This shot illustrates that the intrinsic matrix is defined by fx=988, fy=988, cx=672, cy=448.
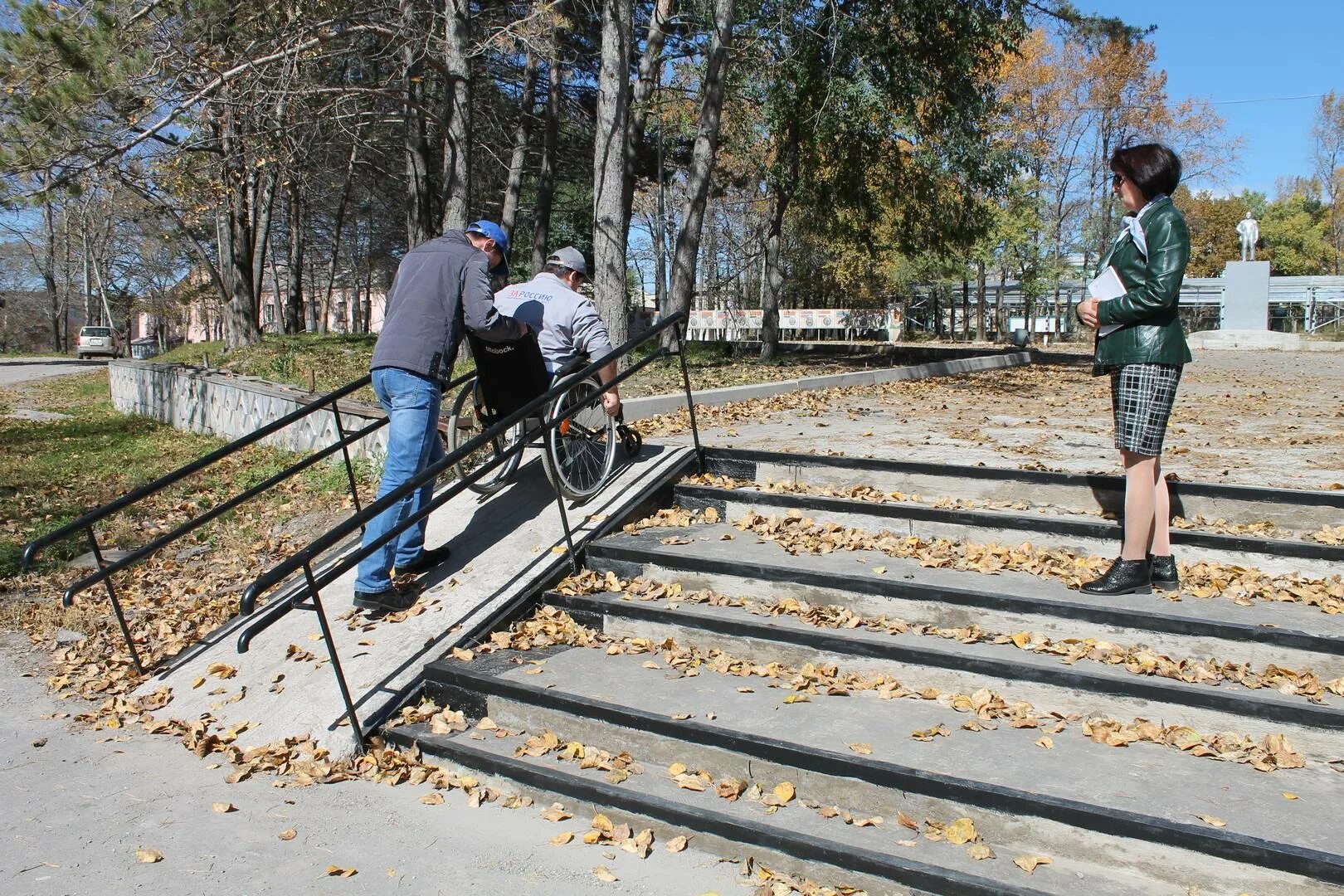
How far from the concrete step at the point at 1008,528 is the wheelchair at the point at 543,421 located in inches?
22.2

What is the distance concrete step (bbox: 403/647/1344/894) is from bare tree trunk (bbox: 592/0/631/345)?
755 cm

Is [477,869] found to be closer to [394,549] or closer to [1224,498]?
[394,549]

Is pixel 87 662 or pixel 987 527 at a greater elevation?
pixel 987 527

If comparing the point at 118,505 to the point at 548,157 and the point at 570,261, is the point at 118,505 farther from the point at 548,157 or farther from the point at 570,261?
the point at 548,157

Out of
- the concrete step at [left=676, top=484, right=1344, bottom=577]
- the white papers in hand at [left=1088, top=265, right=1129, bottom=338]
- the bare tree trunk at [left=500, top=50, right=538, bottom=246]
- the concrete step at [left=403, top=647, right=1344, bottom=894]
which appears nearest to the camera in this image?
the concrete step at [left=403, top=647, right=1344, bottom=894]

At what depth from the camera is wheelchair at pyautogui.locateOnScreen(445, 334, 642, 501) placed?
578 cm

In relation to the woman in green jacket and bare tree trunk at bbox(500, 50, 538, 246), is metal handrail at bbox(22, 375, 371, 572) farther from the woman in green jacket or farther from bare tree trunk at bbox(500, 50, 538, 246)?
bare tree trunk at bbox(500, 50, 538, 246)

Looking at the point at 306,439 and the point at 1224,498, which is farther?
the point at 306,439

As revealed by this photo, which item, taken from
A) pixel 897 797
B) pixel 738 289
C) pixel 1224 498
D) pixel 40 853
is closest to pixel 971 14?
pixel 1224 498

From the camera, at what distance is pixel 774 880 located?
3.24m

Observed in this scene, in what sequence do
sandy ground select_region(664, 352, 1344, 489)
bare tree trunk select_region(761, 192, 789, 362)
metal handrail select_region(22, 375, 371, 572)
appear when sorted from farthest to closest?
bare tree trunk select_region(761, 192, 789, 362) < sandy ground select_region(664, 352, 1344, 489) < metal handrail select_region(22, 375, 371, 572)

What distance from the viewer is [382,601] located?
5102 millimetres

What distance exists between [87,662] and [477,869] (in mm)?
3555

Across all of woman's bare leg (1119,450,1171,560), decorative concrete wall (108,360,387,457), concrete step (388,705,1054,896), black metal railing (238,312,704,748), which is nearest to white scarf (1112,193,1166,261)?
woman's bare leg (1119,450,1171,560)
